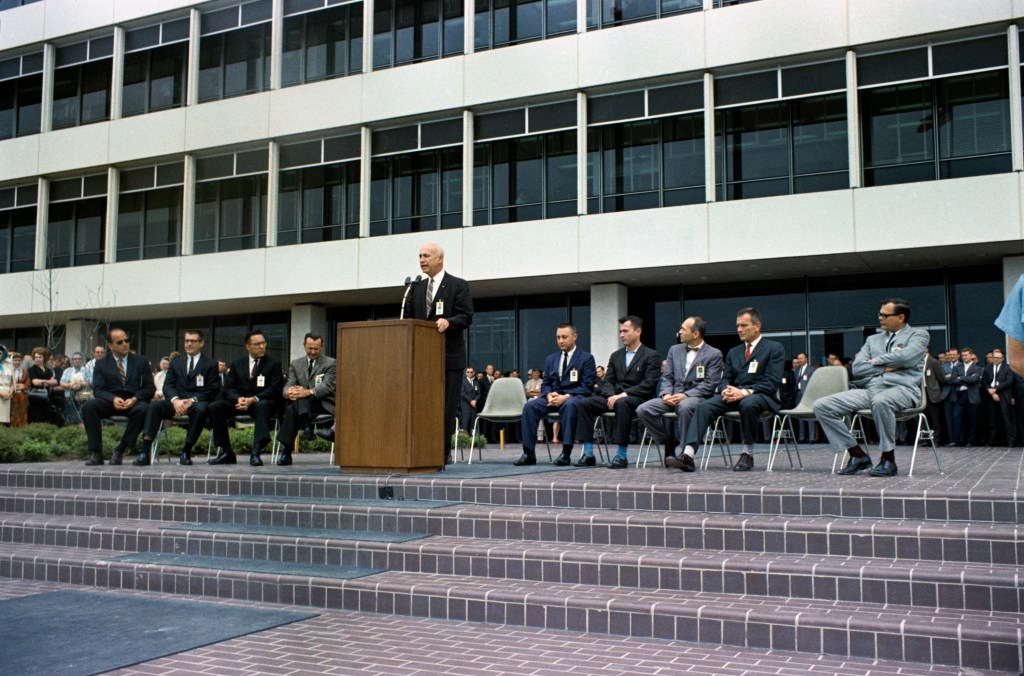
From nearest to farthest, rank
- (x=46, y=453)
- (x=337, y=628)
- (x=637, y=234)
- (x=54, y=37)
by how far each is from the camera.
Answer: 1. (x=337, y=628)
2. (x=46, y=453)
3. (x=637, y=234)
4. (x=54, y=37)

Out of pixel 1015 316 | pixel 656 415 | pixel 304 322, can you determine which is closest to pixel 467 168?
pixel 304 322

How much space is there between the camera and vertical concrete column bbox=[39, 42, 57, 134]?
24438 millimetres

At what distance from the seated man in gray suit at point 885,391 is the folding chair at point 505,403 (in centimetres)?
348

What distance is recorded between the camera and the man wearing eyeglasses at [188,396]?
1032 cm

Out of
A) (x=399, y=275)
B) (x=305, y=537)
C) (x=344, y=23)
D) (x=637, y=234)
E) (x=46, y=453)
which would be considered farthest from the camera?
(x=344, y=23)

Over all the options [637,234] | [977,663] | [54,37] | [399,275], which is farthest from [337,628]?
[54,37]

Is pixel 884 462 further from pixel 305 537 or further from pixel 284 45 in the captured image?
pixel 284 45

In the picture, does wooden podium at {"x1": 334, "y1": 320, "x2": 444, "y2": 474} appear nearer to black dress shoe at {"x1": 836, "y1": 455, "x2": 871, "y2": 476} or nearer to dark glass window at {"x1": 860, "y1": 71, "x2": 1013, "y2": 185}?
black dress shoe at {"x1": 836, "y1": 455, "x2": 871, "y2": 476}

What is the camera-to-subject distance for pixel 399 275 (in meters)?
19.4

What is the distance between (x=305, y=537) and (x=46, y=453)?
22.9 feet

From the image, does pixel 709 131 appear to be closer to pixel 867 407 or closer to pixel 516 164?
pixel 516 164

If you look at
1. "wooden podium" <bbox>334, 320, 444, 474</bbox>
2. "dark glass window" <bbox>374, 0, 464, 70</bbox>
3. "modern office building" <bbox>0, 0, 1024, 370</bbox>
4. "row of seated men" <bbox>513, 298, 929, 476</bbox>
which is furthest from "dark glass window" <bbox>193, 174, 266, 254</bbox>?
"wooden podium" <bbox>334, 320, 444, 474</bbox>

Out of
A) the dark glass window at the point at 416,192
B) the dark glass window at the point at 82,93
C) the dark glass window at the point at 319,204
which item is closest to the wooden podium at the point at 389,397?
the dark glass window at the point at 416,192

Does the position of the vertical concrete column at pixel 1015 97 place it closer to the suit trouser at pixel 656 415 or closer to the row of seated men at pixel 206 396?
the suit trouser at pixel 656 415
